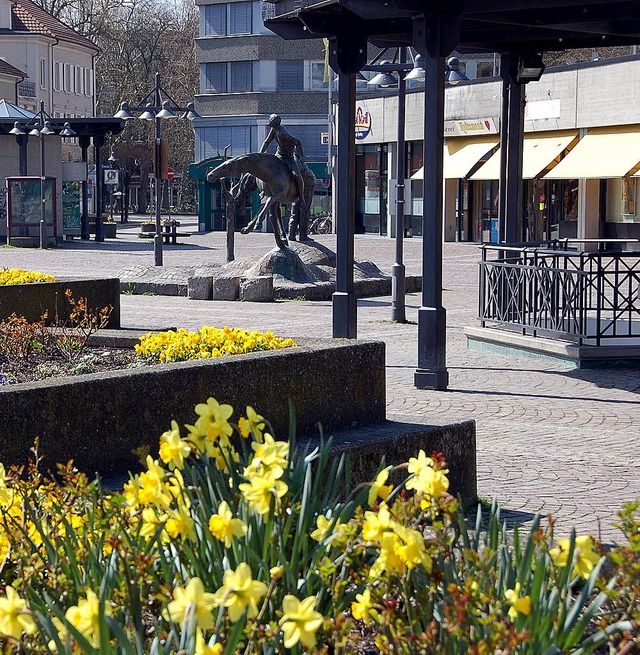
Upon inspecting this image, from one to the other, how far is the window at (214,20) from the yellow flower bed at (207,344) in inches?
2521

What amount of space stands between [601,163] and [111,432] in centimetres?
3191

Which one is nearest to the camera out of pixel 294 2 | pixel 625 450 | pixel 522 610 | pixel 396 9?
pixel 522 610

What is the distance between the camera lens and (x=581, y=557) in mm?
3162

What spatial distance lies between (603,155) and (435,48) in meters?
25.9

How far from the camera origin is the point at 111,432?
19.4 ft

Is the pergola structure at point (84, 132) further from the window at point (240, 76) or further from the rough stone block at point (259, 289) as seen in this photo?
the window at point (240, 76)

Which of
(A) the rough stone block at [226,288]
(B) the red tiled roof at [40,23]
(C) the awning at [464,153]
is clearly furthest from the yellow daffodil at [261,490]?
(B) the red tiled roof at [40,23]

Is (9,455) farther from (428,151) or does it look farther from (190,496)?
(428,151)

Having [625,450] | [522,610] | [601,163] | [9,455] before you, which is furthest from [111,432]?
[601,163]

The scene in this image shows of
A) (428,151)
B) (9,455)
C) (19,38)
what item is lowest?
(9,455)

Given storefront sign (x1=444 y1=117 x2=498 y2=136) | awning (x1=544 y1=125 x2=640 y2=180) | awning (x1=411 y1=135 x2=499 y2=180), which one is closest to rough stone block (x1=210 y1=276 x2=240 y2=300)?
awning (x1=544 y1=125 x2=640 y2=180)

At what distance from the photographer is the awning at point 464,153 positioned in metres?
43.1

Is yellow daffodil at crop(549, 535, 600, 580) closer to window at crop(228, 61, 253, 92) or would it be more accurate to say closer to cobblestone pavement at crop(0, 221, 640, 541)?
cobblestone pavement at crop(0, 221, 640, 541)

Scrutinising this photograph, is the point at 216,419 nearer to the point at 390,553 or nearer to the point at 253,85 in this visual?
the point at 390,553
